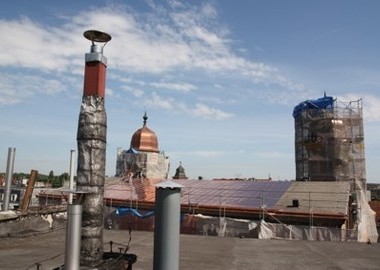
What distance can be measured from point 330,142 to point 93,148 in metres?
25.3

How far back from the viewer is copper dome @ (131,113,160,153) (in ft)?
155

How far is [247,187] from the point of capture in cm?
2558

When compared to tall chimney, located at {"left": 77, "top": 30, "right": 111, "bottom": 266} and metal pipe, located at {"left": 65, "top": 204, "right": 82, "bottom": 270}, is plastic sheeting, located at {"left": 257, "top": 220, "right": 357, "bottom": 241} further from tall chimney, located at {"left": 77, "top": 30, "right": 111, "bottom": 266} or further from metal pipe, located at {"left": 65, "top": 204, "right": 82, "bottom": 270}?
metal pipe, located at {"left": 65, "top": 204, "right": 82, "bottom": 270}

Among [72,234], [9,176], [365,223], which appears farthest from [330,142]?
[72,234]

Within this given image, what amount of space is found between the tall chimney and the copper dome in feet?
126

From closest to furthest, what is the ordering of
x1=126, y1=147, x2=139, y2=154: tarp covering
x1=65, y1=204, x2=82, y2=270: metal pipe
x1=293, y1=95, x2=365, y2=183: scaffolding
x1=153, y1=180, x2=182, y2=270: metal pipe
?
1. x1=153, y1=180, x2=182, y2=270: metal pipe
2. x1=65, y1=204, x2=82, y2=270: metal pipe
3. x1=293, y1=95, x2=365, y2=183: scaffolding
4. x1=126, y1=147, x2=139, y2=154: tarp covering

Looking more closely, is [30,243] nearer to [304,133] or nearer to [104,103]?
[104,103]

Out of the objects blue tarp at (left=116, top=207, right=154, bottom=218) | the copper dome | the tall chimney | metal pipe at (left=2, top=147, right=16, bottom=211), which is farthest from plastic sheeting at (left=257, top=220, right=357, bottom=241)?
the copper dome

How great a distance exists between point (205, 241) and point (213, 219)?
4.19 meters

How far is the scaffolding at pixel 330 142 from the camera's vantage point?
1184 inches

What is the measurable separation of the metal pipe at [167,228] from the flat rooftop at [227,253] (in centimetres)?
563

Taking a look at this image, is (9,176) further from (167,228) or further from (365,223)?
(365,223)

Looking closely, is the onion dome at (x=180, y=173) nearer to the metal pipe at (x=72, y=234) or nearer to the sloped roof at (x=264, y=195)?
the sloped roof at (x=264, y=195)

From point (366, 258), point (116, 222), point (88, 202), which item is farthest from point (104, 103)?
point (116, 222)
